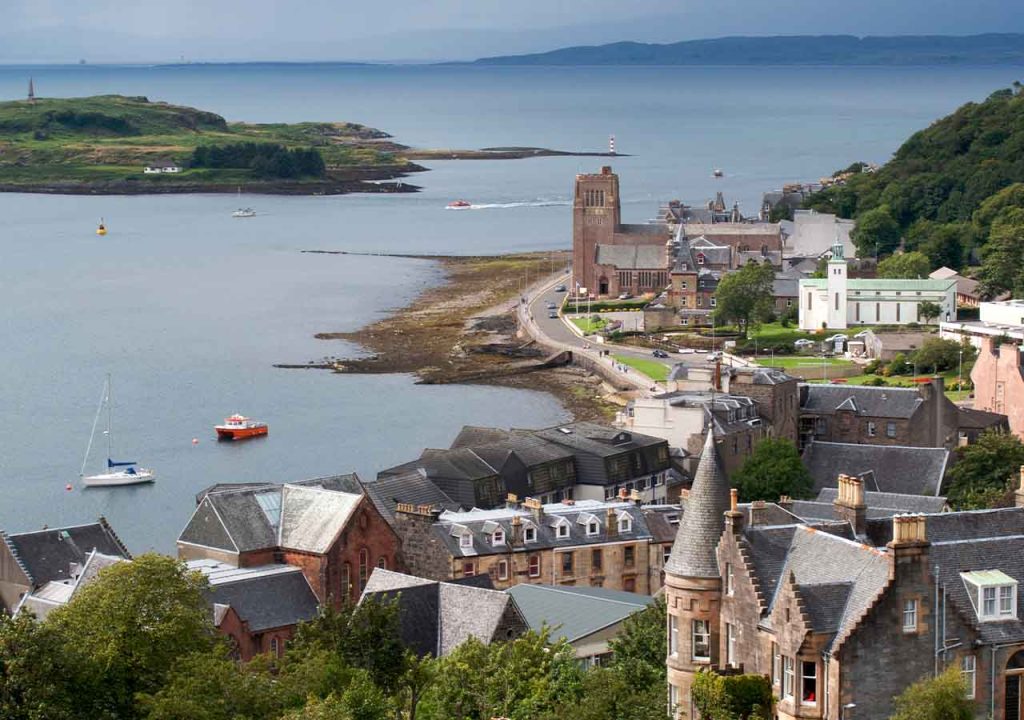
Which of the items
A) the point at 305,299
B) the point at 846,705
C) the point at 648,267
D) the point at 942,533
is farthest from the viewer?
the point at 305,299

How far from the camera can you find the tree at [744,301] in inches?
5413

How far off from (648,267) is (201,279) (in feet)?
172

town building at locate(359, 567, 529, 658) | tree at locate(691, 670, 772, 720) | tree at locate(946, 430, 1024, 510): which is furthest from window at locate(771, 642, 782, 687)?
tree at locate(946, 430, 1024, 510)

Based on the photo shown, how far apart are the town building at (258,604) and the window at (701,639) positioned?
16.3 m

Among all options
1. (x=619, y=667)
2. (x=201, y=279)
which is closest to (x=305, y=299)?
(x=201, y=279)

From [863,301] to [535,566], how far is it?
8201cm

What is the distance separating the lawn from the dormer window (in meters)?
79.0

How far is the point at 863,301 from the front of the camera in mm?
139625

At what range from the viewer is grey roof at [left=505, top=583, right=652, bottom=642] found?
50188 millimetres

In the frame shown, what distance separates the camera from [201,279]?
19775 cm

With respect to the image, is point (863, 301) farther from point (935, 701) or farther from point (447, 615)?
point (935, 701)

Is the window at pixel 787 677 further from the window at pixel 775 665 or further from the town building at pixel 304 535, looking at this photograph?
the town building at pixel 304 535

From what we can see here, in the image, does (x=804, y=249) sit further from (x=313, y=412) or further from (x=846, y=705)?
(x=846, y=705)


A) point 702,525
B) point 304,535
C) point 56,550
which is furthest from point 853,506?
point 56,550
